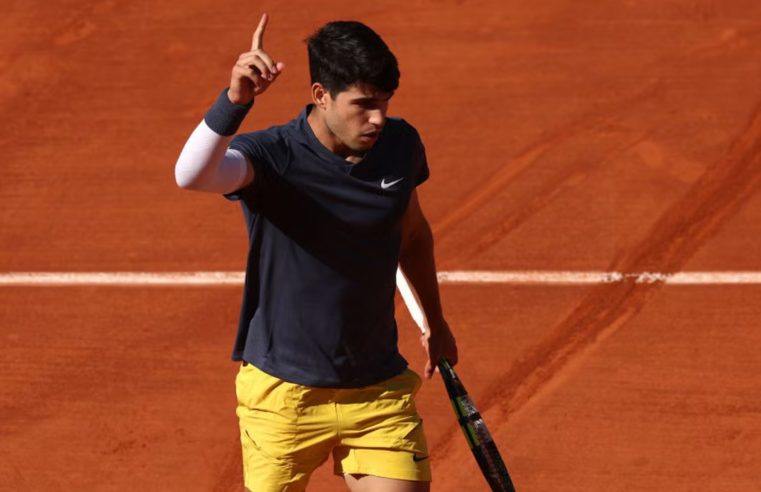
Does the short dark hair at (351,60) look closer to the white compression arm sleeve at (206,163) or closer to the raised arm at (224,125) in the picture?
the raised arm at (224,125)

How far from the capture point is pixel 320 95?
503 cm

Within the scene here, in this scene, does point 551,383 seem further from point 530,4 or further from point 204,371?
point 530,4

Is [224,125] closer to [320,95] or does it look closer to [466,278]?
[320,95]

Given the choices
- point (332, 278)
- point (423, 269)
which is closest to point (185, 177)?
point (332, 278)

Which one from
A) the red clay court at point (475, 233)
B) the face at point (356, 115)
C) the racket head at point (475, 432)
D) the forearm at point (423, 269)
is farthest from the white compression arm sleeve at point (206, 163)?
the red clay court at point (475, 233)

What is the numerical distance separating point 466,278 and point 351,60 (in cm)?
370

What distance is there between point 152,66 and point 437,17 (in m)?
2.09

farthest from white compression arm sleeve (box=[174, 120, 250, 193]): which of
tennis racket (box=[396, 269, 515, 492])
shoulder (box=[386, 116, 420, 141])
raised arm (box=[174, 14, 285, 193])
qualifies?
tennis racket (box=[396, 269, 515, 492])

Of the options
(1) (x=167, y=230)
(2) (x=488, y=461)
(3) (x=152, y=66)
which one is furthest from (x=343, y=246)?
(3) (x=152, y=66)

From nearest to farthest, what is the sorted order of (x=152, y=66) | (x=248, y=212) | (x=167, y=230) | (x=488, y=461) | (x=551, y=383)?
(x=248, y=212), (x=488, y=461), (x=551, y=383), (x=167, y=230), (x=152, y=66)

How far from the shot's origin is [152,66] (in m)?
10.4

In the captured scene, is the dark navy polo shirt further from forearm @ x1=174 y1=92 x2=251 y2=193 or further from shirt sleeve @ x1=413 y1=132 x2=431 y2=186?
forearm @ x1=174 y1=92 x2=251 y2=193

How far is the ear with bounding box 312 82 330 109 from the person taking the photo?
5012 millimetres

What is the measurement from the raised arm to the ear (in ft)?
1.23
